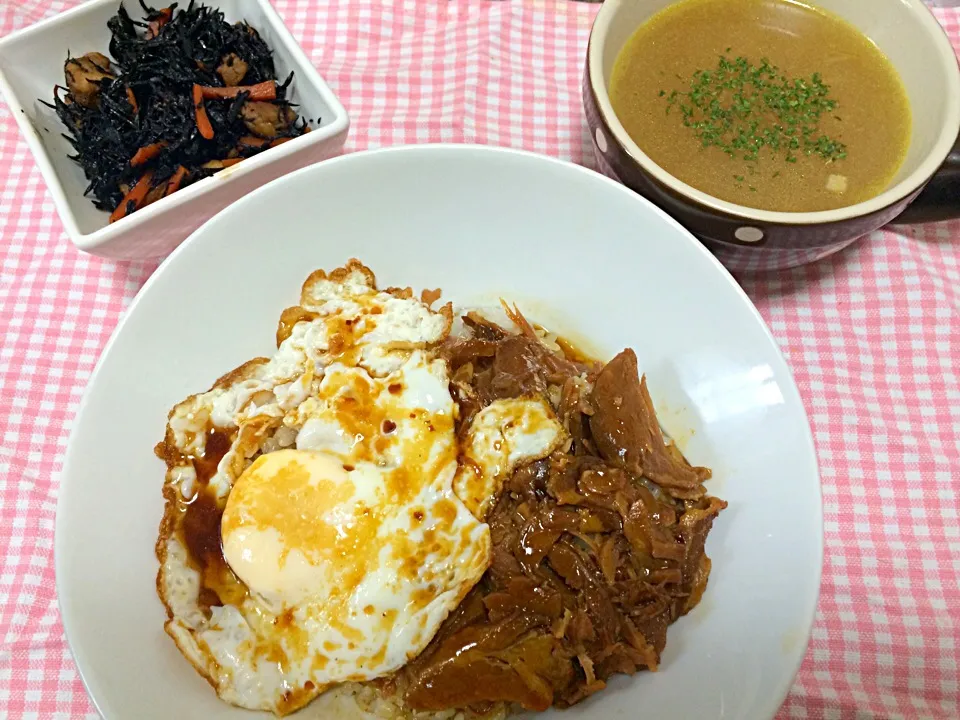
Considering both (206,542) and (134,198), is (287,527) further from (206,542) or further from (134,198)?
(134,198)

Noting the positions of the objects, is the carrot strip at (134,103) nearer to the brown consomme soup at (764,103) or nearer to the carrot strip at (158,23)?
the carrot strip at (158,23)

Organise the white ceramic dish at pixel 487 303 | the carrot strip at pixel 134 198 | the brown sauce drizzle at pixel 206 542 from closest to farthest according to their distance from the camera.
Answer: the white ceramic dish at pixel 487 303 → the brown sauce drizzle at pixel 206 542 → the carrot strip at pixel 134 198

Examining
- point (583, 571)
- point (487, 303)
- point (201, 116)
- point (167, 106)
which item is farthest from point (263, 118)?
point (583, 571)

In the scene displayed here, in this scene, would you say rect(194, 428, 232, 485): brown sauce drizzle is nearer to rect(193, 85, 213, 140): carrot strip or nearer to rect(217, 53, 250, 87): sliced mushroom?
rect(193, 85, 213, 140): carrot strip

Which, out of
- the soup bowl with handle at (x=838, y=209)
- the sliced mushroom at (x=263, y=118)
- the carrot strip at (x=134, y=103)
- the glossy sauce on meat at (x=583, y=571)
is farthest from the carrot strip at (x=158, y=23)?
the glossy sauce on meat at (x=583, y=571)

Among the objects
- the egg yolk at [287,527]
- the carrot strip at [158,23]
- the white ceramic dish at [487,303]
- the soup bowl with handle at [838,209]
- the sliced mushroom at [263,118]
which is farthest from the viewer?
the carrot strip at [158,23]

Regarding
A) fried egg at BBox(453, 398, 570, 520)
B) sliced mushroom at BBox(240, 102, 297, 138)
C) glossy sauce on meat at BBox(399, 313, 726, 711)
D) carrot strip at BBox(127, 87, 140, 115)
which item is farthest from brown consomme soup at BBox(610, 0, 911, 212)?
carrot strip at BBox(127, 87, 140, 115)
